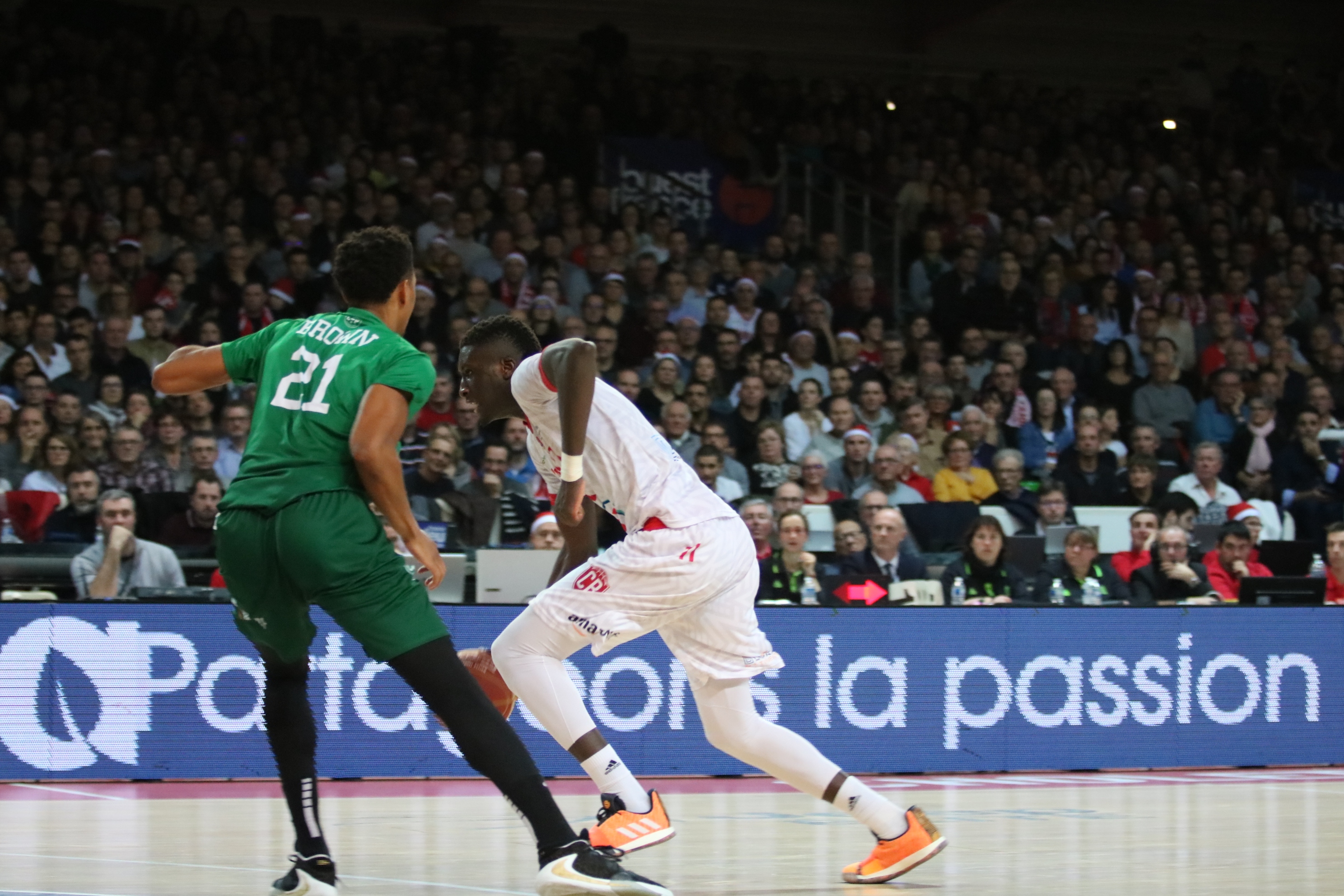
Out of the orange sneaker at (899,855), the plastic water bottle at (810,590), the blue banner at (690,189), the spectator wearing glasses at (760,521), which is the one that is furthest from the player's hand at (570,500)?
the blue banner at (690,189)

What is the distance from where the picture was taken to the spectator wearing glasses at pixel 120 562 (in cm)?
1046

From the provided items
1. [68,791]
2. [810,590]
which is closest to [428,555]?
[68,791]

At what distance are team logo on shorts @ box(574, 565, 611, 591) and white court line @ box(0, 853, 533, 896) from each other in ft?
3.27

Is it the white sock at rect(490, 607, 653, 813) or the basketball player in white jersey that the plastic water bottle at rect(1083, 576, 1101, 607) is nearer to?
the basketball player in white jersey

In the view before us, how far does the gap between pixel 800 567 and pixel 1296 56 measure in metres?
16.7

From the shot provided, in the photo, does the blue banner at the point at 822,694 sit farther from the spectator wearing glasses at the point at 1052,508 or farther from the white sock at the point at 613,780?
the white sock at the point at 613,780

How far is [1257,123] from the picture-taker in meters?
22.3

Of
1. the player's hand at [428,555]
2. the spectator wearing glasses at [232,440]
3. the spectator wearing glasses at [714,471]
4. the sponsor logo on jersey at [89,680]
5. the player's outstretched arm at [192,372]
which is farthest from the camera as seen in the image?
the spectator wearing glasses at [714,471]

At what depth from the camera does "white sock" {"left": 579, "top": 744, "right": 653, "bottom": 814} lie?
6000mm

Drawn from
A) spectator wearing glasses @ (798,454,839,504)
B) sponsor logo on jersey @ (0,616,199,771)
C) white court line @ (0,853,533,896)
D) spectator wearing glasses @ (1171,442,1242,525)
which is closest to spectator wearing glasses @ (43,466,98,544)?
sponsor logo on jersey @ (0,616,199,771)

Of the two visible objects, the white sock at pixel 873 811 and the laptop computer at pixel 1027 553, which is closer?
the white sock at pixel 873 811

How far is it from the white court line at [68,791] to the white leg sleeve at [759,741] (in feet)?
12.8

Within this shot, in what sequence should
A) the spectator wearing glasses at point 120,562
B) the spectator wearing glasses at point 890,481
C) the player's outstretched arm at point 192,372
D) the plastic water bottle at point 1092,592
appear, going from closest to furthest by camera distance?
the player's outstretched arm at point 192,372
the spectator wearing glasses at point 120,562
the plastic water bottle at point 1092,592
the spectator wearing glasses at point 890,481

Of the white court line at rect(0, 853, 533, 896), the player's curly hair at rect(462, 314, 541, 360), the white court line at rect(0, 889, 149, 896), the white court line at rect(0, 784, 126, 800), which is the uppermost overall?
the player's curly hair at rect(462, 314, 541, 360)
